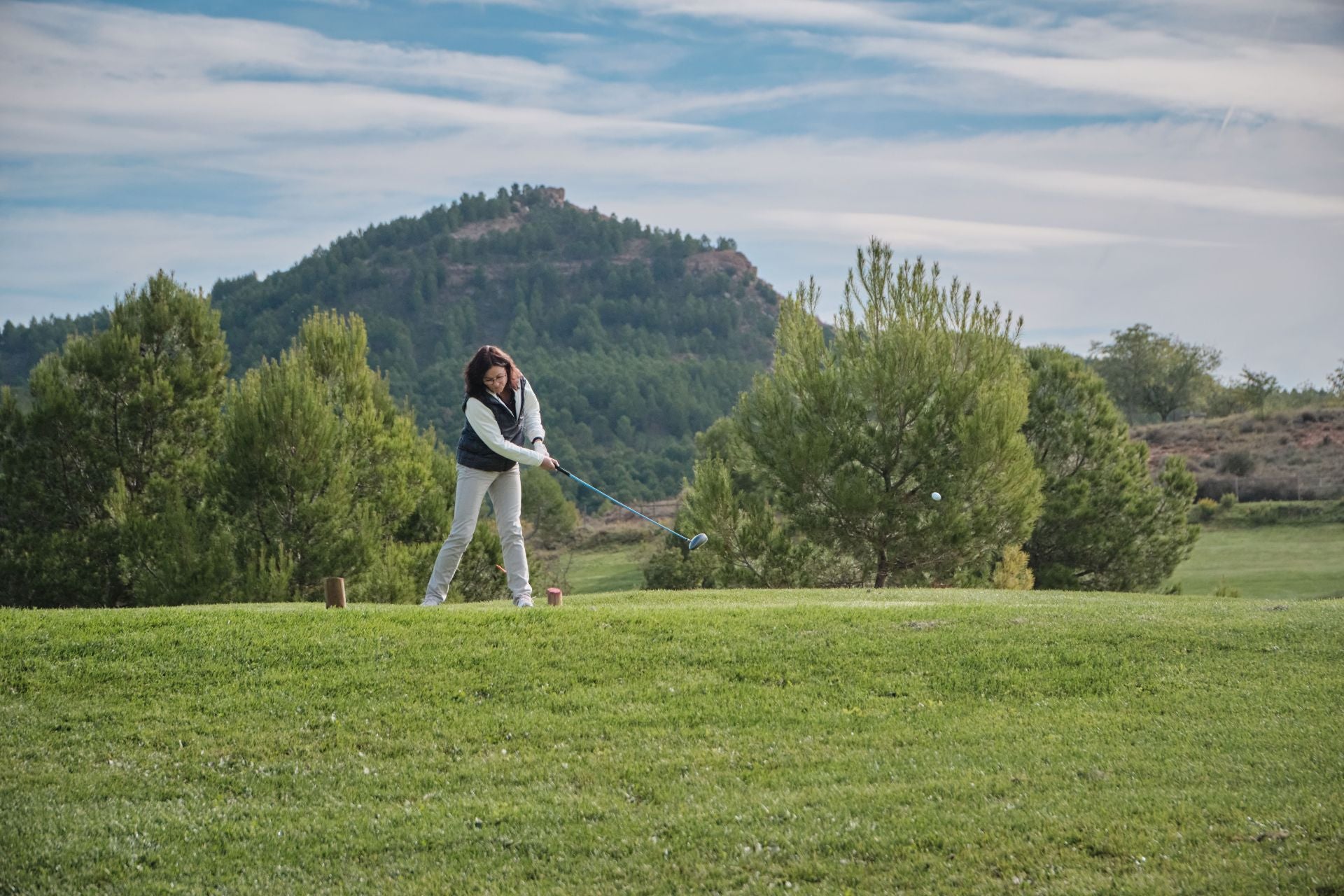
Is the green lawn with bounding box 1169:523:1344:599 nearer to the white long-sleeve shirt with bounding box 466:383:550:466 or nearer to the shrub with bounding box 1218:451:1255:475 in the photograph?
the shrub with bounding box 1218:451:1255:475

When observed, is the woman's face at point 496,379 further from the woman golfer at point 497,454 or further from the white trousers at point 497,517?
the white trousers at point 497,517

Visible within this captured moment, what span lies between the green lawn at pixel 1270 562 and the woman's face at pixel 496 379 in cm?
3893

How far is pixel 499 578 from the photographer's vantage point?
4462 centimetres

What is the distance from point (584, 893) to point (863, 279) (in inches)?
1164

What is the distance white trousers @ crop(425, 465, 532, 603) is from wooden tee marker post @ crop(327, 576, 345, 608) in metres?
1.07

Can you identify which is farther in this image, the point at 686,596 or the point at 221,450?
the point at 221,450

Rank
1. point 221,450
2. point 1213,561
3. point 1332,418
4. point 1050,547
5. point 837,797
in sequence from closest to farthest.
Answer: point 837,797 < point 221,450 < point 1050,547 < point 1213,561 < point 1332,418

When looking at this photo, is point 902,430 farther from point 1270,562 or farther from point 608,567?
point 608,567

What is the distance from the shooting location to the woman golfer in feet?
38.3

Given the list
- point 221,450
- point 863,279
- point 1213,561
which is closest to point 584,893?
point 863,279

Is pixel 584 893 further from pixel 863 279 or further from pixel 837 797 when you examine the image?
pixel 863 279

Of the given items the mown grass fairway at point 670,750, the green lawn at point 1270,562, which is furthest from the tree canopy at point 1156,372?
the mown grass fairway at point 670,750

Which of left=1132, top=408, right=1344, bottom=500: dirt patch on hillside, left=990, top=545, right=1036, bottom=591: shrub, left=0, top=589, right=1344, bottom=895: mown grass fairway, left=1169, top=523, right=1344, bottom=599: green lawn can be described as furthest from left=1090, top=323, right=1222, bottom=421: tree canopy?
left=0, top=589, right=1344, bottom=895: mown grass fairway

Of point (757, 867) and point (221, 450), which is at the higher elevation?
point (221, 450)
